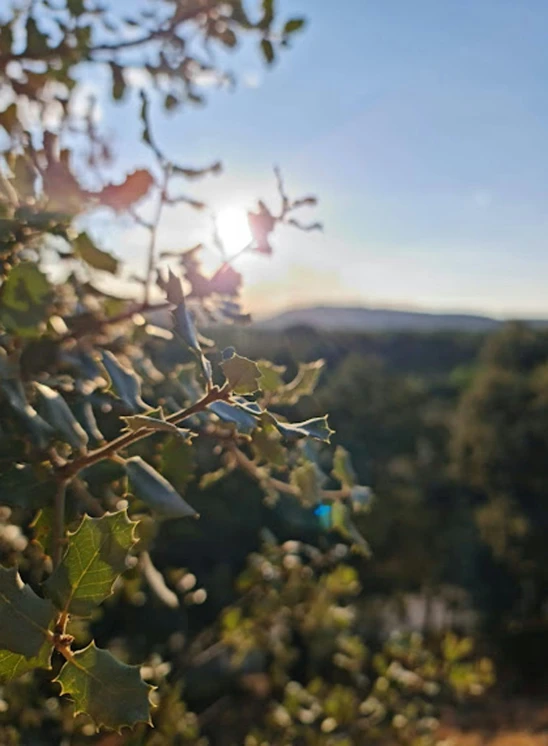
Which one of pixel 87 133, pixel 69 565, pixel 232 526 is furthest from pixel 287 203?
pixel 232 526

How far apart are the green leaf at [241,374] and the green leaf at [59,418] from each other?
0.78ft

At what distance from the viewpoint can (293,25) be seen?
172 centimetres

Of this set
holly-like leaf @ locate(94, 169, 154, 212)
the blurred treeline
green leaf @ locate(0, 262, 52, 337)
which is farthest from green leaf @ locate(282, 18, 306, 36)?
the blurred treeline

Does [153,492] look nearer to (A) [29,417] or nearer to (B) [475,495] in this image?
(A) [29,417]

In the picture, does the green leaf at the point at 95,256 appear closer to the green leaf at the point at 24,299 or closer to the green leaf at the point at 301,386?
the green leaf at the point at 24,299

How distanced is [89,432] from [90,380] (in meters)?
0.27

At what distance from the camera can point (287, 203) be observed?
123cm

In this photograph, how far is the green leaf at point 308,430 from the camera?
0.76 meters

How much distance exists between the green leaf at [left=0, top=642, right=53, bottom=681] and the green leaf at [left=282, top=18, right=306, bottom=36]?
4.70ft

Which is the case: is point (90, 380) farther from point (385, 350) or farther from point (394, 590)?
point (385, 350)

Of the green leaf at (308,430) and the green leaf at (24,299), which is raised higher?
the green leaf at (24,299)

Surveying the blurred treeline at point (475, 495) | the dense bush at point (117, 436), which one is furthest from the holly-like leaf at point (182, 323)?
the blurred treeline at point (475, 495)

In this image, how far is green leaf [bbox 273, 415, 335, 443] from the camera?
30.0 inches

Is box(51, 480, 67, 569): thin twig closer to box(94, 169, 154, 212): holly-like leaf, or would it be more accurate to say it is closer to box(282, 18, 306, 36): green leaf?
box(94, 169, 154, 212): holly-like leaf
